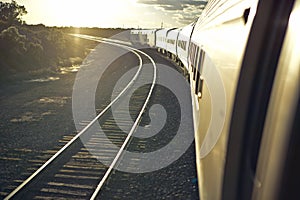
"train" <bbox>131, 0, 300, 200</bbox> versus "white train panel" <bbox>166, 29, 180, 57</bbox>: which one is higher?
"train" <bbox>131, 0, 300, 200</bbox>

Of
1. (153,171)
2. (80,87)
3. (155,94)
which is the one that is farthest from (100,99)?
(153,171)

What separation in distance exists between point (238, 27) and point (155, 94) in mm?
11450

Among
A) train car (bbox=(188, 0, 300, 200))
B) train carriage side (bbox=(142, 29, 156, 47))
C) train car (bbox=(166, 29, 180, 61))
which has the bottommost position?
train carriage side (bbox=(142, 29, 156, 47))

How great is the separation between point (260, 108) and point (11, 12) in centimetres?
3955

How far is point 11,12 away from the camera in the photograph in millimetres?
37594

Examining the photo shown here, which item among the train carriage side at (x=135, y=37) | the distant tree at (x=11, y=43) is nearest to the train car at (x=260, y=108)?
the distant tree at (x=11, y=43)

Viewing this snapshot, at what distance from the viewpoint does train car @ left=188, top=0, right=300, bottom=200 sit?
1.52 m

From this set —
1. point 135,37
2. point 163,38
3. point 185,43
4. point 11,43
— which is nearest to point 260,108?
point 185,43

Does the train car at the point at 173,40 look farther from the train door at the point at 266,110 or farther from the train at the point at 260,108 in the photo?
the train door at the point at 266,110

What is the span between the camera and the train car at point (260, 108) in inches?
59.8

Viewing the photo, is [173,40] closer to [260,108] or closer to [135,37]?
[260,108]

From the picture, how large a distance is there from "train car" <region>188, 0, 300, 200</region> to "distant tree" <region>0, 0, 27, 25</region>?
36.0 metres

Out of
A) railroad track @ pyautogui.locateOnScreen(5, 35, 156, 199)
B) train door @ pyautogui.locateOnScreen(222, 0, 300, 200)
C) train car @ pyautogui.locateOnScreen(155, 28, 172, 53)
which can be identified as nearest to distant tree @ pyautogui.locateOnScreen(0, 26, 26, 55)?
train car @ pyautogui.locateOnScreen(155, 28, 172, 53)

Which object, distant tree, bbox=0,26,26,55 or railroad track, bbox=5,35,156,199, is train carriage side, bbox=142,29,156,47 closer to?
distant tree, bbox=0,26,26,55
